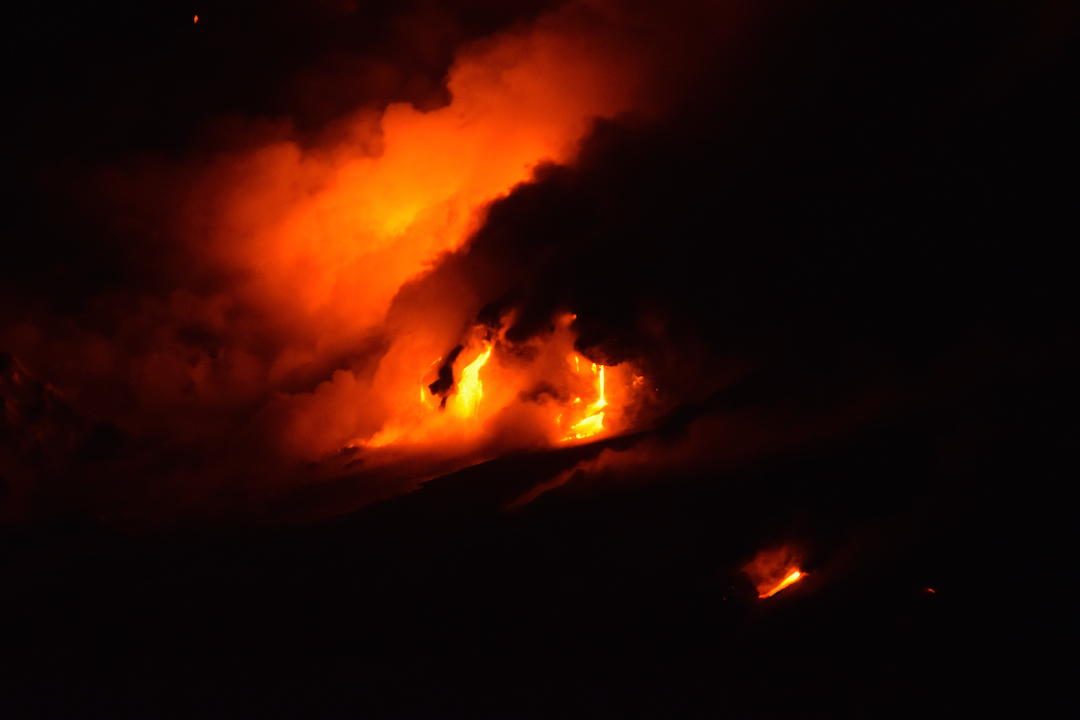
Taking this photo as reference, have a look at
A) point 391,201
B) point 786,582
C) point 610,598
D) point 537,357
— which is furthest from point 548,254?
point 786,582

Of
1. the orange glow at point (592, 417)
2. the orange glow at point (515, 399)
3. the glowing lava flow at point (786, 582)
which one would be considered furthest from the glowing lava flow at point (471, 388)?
the glowing lava flow at point (786, 582)

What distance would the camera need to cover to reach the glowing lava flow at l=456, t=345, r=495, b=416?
753 centimetres

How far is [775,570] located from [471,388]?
3071 millimetres

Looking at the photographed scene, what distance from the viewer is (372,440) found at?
25.4 ft

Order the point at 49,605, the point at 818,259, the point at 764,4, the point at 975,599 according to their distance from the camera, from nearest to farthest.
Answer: the point at 49,605 → the point at 975,599 → the point at 818,259 → the point at 764,4

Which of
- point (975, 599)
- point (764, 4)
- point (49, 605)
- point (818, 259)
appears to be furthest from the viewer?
point (764, 4)

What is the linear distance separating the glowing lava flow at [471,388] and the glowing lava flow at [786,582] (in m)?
2.95

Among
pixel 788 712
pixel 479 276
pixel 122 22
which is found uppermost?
pixel 122 22

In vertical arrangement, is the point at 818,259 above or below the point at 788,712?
above

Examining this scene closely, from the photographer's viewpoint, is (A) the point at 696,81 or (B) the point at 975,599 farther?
(A) the point at 696,81

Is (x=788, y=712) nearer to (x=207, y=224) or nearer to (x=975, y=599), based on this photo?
(x=975, y=599)

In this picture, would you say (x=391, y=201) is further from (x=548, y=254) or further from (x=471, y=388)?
(x=471, y=388)

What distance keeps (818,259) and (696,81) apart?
2.31 m

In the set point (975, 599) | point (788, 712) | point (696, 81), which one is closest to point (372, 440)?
point (788, 712)
